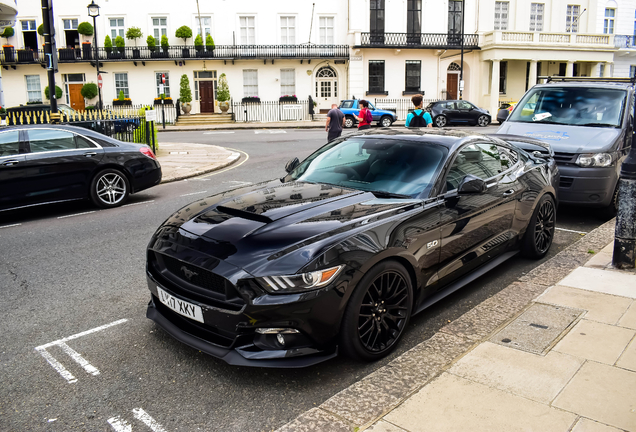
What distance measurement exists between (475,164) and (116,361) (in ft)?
11.8

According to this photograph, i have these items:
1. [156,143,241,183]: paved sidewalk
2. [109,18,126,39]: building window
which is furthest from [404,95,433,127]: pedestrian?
[109,18,126,39]: building window

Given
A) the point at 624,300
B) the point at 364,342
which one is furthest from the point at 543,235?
the point at 364,342

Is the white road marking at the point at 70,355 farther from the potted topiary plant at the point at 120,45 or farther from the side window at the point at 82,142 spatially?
the potted topiary plant at the point at 120,45

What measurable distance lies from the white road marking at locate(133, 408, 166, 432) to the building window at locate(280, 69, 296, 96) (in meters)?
37.3

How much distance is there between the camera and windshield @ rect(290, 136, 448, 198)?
15.5 feet

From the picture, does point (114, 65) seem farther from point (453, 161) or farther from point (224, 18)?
point (453, 161)

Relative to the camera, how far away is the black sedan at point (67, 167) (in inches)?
344

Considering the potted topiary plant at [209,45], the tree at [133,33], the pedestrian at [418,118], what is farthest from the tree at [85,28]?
the pedestrian at [418,118]

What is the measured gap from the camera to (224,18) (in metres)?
38.2

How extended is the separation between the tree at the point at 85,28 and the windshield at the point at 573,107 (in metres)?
35.0

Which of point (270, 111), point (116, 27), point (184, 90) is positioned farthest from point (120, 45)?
point (270, 111)

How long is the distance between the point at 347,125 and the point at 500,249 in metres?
26.8

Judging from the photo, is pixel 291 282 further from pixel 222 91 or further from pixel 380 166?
pixel 222 91

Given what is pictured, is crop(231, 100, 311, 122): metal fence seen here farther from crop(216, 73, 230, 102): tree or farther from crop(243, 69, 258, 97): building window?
crop(243, 69, 258, 97): building window
